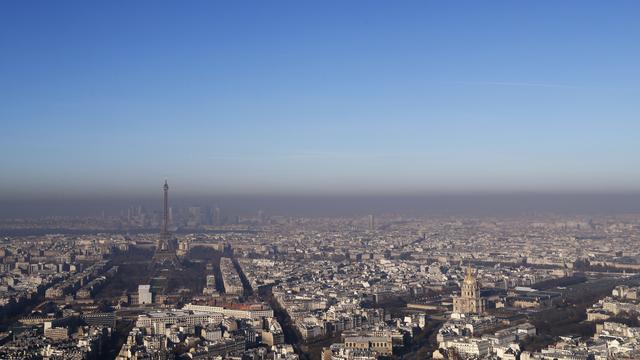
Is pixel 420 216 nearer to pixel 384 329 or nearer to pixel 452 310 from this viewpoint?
pixel 452 310

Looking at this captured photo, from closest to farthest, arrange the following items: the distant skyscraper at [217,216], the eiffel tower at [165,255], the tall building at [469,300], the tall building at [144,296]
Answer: the tall building at [469,300] → the tall building at [144,296] → the eiffel tower at [165,255] → the distant skyscraper at [217,216]

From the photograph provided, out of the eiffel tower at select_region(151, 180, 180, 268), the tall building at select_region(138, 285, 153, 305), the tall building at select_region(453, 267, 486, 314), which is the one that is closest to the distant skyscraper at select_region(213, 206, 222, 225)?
the eiffel tower at select_region(151, 180, 180, 268)

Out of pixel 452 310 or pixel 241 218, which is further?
pixel 241 218

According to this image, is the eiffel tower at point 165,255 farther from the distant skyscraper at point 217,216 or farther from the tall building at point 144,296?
the distant skyscraper at point 217,216

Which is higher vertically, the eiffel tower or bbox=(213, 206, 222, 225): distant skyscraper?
bbox=(213, 206, 222, 225): distant skyscraper

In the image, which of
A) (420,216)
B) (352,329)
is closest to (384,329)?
(352,329)

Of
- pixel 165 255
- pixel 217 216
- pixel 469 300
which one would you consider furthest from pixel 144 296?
pixel 217 216

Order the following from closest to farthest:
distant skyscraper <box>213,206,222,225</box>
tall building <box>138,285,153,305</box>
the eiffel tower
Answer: tall building <box>138,285,153,305</box>
the eiffel tower
distant skyscraper <box>213,206,222,225</box>

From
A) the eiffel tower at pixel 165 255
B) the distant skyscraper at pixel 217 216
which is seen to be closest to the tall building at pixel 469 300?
the eiffel tower at pixel 165 255

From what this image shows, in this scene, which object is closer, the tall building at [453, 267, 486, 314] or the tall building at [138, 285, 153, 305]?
the tall building at [453, 267, 486, 314]

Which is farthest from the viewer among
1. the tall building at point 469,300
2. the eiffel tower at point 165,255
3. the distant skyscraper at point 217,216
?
the distant skyscraper at point 217,216

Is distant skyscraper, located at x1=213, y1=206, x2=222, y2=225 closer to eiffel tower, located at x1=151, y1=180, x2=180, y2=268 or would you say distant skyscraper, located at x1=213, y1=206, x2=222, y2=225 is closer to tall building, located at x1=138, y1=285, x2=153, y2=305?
eiffel tower, located at x1=151, y1=180, x2=180, y2=268
